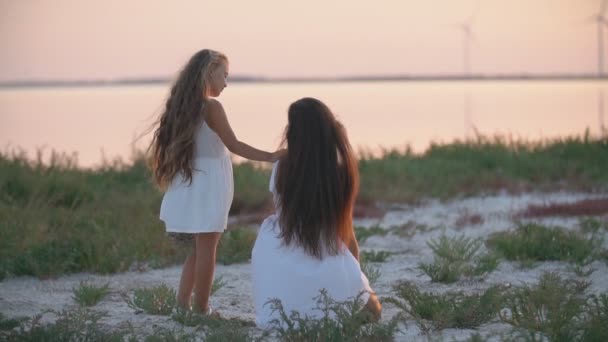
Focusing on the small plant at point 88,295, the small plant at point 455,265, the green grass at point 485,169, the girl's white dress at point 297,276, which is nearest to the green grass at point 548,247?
the small plant at point 455,265

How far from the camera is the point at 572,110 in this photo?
39.6 m

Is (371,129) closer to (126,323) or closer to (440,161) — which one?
(440,161)

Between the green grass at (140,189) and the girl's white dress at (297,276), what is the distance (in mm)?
2842

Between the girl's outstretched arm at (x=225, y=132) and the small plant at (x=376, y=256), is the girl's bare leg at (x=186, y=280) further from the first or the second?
the small plant at (x=376, y=256)

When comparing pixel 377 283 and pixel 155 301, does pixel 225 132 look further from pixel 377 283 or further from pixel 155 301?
pixel 377 283

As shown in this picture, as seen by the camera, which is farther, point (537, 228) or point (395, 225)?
point (395, 225)

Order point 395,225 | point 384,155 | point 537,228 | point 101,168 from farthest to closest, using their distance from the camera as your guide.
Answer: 1. point 384,155
2. point 101,168
3. point 395,225
4. point 537,228

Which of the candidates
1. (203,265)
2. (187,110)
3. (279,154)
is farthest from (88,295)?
(279,154)

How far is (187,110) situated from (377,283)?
8.07ft

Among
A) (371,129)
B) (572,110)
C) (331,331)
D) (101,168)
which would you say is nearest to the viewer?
(331,331)

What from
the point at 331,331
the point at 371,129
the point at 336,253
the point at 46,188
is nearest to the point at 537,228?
the point at 336,253

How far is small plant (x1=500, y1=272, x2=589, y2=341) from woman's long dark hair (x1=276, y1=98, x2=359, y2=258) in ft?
3.82

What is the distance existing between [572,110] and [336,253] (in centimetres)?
3542

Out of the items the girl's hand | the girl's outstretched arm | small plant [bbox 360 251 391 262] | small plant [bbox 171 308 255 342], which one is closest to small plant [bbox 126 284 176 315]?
small plant [bbox 171 308 255 342]
